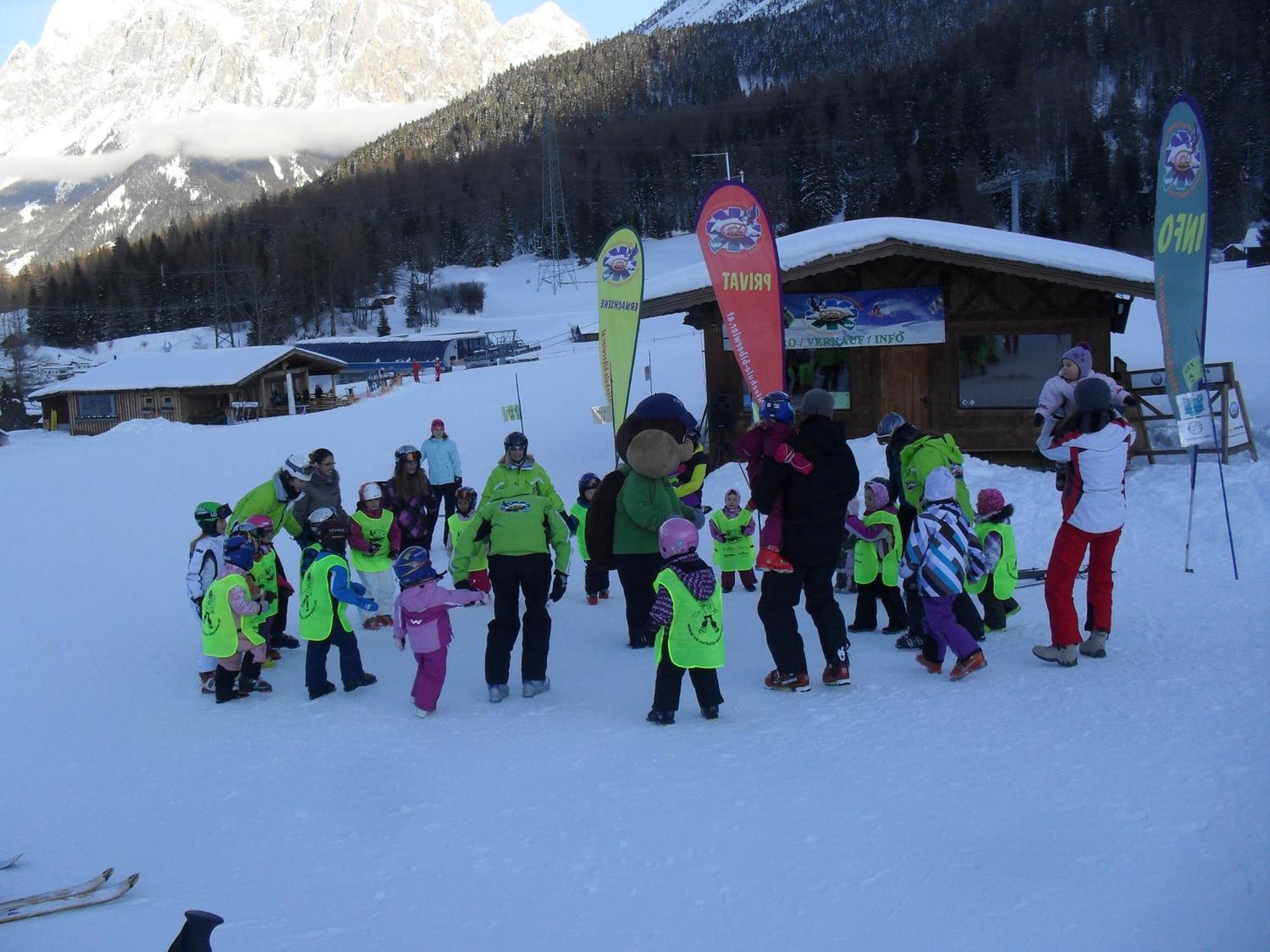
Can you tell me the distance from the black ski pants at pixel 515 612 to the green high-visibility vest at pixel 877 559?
2184 millimetres

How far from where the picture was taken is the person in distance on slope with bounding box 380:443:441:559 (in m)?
9.14

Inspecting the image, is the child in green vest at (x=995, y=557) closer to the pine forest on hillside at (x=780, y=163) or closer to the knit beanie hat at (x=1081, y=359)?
the knit beanie hat at (x=1081, y=359)

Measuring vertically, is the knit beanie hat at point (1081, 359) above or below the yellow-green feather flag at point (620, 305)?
below

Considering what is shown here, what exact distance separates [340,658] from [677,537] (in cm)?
270

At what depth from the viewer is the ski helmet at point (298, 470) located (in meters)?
8.05

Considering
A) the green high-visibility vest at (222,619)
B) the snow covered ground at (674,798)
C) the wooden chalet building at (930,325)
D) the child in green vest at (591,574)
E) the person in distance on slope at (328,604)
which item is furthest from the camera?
the wooden chalet building at (930,325)

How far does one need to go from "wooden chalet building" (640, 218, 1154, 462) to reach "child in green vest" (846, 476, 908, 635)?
6.95 meters

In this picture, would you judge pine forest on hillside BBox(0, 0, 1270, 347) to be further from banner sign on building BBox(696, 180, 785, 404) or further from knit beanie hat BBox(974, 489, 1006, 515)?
knit beanie hat BBox(974, 489, 1006, 515)

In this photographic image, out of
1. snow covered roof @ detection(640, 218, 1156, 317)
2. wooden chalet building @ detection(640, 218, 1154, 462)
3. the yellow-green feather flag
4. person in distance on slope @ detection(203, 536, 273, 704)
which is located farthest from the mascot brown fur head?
wooden chalet building @ detection(640, 218, 1154, 462)

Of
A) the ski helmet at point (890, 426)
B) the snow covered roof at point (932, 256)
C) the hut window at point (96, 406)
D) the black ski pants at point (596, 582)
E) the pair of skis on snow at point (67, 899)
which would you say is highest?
the snow covered roof at point (932, 256)

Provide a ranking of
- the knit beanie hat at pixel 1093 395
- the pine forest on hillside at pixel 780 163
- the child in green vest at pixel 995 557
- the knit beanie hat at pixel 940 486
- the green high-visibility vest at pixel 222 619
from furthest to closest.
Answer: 1. the pine forest on hillside at pixel 780 163
2. the child in green vest at pixel 995 557
3. the green high-visibility vest at pixel 222 619
4. the knit beanie hat at pixel 940 486
5. the knit beanie hat at pixel 1093 395

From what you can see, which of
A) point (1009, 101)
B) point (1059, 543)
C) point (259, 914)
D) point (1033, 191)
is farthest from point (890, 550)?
point (1009, 101)

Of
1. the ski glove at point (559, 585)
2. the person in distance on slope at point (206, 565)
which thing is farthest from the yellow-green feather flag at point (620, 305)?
the person in distance on slope at point (206, 565)

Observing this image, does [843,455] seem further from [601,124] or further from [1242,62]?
[601,124]
